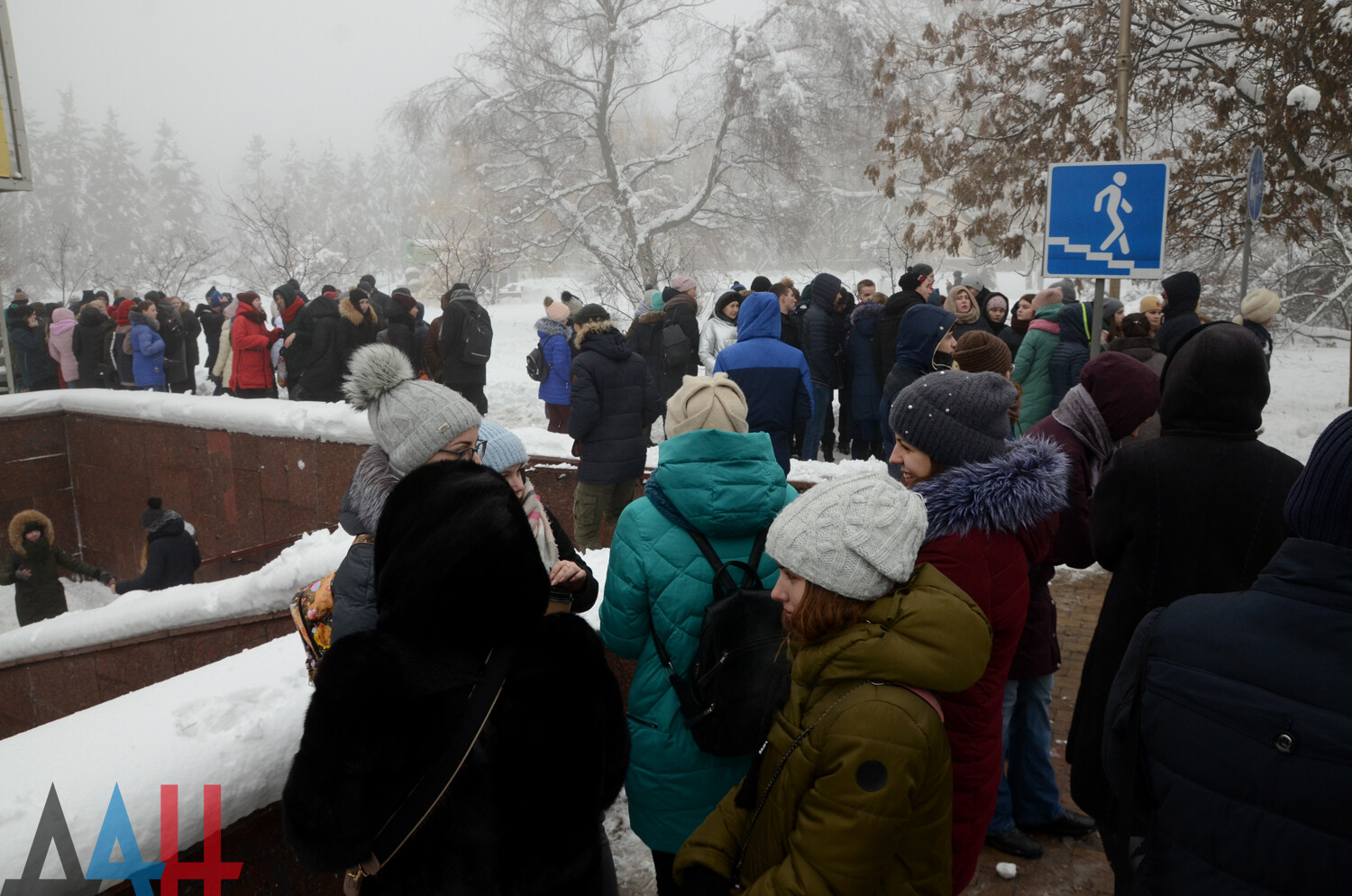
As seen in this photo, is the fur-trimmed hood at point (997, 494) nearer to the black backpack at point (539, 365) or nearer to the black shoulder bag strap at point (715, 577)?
the black shoulder bag strap at point (715, 577)

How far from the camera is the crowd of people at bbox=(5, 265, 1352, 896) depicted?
1.48 metres

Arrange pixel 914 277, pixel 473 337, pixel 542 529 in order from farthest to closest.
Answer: pixel 473 337 → pixel 914 277 → pixel 542 529

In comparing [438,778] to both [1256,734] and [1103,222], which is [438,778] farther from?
[1103,222]

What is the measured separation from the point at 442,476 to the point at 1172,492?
2.23m

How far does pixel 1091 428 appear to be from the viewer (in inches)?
137

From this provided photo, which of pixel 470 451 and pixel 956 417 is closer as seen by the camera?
pixel 956 417

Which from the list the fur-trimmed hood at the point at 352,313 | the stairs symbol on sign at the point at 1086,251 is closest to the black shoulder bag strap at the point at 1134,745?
the stairs symbol on sign at the point at 1086,251

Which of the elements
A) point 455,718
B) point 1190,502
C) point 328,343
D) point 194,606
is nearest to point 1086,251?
point 1190,502

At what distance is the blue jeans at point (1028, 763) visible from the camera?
348 cm

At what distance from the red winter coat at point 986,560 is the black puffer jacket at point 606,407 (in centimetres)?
376

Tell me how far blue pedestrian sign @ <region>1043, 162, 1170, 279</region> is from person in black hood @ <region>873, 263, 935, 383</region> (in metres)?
1.83

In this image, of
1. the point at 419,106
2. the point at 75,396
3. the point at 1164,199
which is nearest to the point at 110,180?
the point at 419,106

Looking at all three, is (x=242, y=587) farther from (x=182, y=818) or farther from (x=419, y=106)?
(x=419, y=106)

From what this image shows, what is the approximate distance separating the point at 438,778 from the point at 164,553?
6.55m
